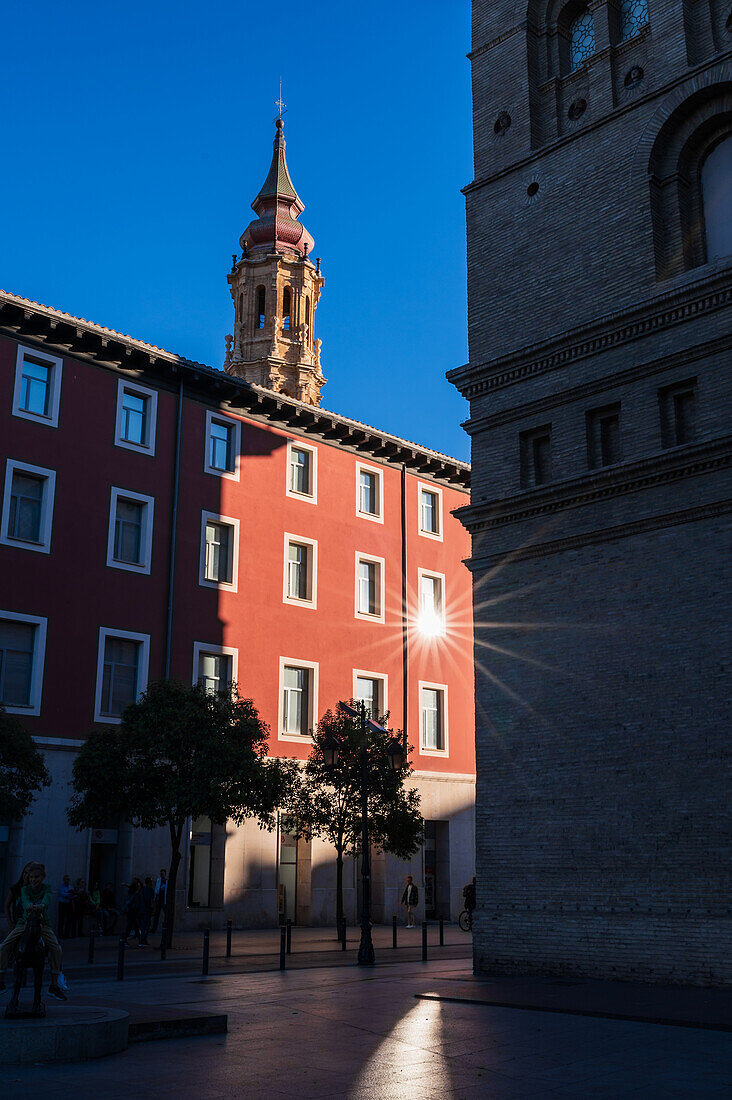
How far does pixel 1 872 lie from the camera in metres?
28.8

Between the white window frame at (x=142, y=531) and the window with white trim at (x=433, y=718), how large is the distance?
42.3 ft

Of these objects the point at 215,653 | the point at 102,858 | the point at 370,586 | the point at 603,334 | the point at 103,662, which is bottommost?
the point at 102,858

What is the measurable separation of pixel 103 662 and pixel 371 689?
1129 cm

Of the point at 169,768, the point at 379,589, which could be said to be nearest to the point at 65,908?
the point at 169,768

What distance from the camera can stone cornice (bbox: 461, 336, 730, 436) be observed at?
1828 centimetres

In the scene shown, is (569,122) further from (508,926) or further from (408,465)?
(408,465)

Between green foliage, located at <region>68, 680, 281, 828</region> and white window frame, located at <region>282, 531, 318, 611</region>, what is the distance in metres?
10.1

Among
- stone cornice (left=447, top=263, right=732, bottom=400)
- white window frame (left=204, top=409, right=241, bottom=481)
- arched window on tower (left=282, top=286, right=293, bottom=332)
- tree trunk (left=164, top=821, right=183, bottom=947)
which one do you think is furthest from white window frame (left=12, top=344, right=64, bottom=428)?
arched window on tower (left=282, top=286, right=293, bottom=332)

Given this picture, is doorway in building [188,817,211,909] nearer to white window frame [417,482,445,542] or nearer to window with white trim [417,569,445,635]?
window with white trim [417,569,445,635]

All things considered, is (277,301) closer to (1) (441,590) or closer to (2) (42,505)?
(1) (441,590)

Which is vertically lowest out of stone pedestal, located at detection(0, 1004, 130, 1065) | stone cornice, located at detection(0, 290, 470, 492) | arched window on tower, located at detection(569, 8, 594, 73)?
stone pedestal, located at detection(0, 1004, 130, 1065)

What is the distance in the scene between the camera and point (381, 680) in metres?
40.3

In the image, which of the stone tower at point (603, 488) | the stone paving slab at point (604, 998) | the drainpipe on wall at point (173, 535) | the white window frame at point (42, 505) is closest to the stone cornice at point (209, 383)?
the drainpipe on wall at point (173, 535)

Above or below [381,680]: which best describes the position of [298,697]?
below
